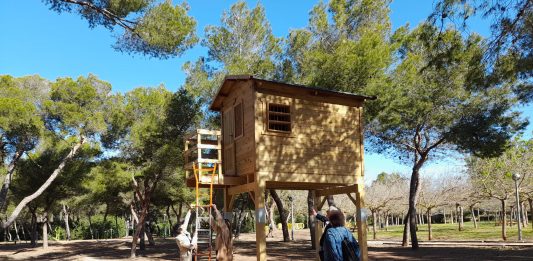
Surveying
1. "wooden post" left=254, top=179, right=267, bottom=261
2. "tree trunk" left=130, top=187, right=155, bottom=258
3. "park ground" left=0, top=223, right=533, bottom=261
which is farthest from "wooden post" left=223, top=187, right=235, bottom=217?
"tree trunk" left=130, top=187, right=155, bottom=258

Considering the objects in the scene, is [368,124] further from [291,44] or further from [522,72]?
[522,72]

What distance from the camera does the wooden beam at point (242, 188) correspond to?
44.6 feet

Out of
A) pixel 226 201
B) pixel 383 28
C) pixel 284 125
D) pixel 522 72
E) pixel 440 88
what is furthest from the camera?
pixel 383 28

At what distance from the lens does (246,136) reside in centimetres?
1391

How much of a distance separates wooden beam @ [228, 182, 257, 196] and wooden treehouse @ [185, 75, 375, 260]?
0.03m

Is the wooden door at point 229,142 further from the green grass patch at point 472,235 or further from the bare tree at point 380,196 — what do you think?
the bare tree at point 380,196

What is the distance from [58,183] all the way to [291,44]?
56.8 ft

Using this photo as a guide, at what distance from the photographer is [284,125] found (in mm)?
14336

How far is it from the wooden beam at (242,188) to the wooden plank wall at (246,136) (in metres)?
0.37

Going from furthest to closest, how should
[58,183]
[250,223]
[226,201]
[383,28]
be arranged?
[250,223] → [58,183] → [383,28] → [226,201]

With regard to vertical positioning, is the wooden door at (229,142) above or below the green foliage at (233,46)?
below

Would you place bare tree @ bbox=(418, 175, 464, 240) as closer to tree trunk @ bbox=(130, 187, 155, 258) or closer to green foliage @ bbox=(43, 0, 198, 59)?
tree trunk @ bbox=(130, 187, 155, 258)

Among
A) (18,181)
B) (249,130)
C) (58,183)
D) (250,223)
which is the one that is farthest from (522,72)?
(250,223)

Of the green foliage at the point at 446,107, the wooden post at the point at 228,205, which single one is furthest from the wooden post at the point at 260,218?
the green foliage at the point at 446,107
